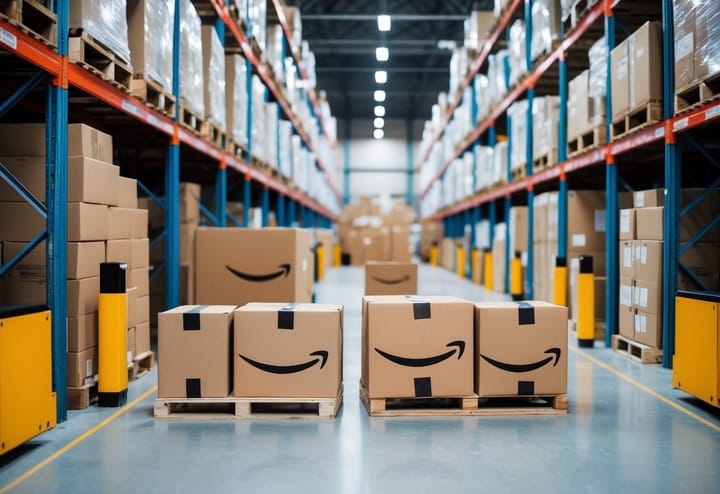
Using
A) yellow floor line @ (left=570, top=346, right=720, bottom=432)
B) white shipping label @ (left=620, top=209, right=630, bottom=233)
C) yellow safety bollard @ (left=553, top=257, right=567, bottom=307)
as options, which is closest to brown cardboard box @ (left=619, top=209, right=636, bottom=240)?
white shipping label @ (left=620, top=209, right=630, bottom=233)

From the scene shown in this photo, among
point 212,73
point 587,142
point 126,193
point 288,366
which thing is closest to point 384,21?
point 587,142

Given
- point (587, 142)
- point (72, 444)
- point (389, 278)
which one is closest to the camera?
point (72, 444)

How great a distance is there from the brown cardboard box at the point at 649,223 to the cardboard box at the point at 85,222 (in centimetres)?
469

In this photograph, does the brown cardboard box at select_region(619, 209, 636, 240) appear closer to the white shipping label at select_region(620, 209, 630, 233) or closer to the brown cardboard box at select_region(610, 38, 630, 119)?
the white shipping label at select_region(620, 209, 630, 233)

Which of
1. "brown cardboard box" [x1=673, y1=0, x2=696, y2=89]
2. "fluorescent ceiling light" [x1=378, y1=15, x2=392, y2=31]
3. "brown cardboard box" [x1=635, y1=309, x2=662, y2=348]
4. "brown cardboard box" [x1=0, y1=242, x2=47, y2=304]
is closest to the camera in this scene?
"brown cardboard box" [x1=0, y1=242, x2=47, y2=304]

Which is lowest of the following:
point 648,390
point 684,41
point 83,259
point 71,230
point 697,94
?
point 648,390

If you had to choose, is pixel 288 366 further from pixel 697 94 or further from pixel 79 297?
pixel 697 94

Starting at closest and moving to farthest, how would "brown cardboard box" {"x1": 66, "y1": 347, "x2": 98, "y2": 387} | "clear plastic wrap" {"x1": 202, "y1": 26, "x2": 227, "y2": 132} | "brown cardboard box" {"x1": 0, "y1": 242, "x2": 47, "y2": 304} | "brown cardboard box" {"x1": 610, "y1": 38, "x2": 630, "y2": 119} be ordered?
"brown cardboard box" {"x1": 66, "y1": 347, "x2": 98, "y2": 387}
"brown cardboard box" {"x1": 0, "y1": 242, "x2": 47, "y2": 304}
"brown cardboard box" {"x1": 610, "y1": 38, "x2": 630, "y2": 119}
"clear plastic wrap" {"x1": 202, "y1": 26, "x2": 227, "y2": 132}

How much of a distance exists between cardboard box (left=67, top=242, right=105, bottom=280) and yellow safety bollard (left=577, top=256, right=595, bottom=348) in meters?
4.67

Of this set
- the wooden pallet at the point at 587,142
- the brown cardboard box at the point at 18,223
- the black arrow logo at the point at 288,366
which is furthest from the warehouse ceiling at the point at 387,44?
the black arrow logo at the point at 288,366

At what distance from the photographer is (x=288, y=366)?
396cm

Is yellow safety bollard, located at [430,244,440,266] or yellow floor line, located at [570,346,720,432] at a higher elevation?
yellow safety bollard, located at [430,244,440,266]

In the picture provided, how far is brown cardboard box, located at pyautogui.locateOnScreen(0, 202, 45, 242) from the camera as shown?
418cm

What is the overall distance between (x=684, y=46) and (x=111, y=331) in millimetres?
4913
